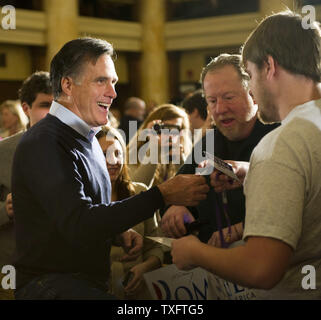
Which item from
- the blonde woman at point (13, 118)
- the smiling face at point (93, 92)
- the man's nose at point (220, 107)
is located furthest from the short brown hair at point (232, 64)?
the blonde woman at point (13, 118)

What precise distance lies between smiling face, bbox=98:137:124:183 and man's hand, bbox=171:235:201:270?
1.47 metres

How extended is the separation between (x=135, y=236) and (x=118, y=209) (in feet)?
2.22

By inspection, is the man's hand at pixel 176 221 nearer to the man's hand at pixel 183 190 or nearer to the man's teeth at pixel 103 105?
the man's hand at pixel 183 190

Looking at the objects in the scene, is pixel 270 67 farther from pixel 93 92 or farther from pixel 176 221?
pixel 176 221

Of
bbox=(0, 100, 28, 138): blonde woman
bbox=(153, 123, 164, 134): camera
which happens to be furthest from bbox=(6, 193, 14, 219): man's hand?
bbox=(0, 100, 28, 138): blonde woman

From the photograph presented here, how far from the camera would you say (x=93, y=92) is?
6.59 ft

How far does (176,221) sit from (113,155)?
94cm

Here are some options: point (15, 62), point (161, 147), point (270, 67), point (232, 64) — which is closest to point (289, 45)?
point (270, 67)

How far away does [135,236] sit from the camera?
238cm

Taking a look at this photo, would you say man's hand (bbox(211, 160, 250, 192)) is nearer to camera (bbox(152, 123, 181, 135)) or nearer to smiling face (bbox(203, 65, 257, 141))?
smiling face (bbox(203, 65, 257, 141))

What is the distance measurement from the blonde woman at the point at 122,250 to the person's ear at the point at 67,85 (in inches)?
40.5

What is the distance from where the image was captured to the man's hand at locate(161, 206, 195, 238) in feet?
7.05

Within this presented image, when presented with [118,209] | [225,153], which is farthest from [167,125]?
[118,209]

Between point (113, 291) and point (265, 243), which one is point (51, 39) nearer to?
point (113, 291)
